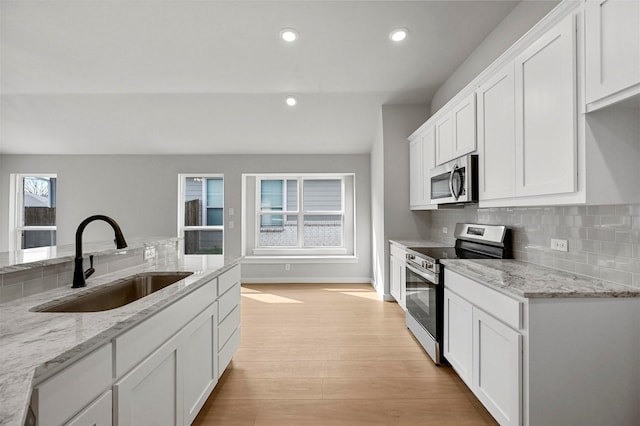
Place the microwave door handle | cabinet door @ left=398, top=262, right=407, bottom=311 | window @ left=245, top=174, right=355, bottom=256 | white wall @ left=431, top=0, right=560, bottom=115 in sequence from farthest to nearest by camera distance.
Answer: window @ left=245, top=174, right=355, bottom=256 → cabinet door @ left=398, top=262, right=407, bottom=311 → the microwave door handle → white wall @ left=431, top=0, right=560, bottom=115

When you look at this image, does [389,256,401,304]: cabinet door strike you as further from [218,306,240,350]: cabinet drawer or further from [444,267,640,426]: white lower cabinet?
[444,267,640,426]: white lower cabinet

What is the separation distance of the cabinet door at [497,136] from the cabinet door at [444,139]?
1.63 feet

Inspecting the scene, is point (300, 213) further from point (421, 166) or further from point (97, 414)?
point (97, 414)

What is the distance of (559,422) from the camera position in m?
1.44

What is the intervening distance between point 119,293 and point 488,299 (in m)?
2.16

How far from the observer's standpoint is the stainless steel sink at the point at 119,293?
1.43m

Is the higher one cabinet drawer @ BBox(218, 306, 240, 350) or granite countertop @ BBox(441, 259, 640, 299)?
granite countertop @ BBox(441, 259, 640, 299)

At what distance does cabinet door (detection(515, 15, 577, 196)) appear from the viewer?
59.5 inches

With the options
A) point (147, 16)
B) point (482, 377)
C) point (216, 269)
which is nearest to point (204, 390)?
point (216, 269)

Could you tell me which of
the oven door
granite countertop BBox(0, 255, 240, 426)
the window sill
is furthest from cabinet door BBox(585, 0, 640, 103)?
the window sill

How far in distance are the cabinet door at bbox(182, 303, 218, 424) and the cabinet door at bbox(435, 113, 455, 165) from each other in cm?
247

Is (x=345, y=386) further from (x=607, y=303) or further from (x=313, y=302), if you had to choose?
(x=313, y=302)

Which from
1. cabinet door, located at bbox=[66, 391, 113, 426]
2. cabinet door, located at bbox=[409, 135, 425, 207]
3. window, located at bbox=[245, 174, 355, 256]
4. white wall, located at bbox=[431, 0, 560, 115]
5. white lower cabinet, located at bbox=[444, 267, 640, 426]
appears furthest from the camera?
window, located at bbox=[245, 174, 355, 256]

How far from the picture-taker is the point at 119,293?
1818mm
